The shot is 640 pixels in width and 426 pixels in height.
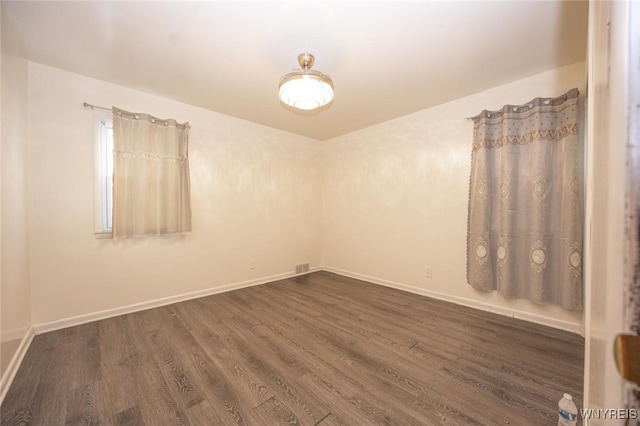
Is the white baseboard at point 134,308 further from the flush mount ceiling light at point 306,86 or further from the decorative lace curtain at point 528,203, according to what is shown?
the decorative lace curtain at point 528,203

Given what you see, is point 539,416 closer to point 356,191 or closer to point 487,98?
point 487,98

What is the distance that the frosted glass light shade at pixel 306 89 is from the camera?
184cm

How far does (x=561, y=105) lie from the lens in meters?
2.16

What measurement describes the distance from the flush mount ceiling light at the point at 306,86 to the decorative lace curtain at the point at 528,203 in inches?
70.3

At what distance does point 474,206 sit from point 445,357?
158 cm

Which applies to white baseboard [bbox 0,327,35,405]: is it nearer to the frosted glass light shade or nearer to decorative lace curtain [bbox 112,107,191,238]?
decorative lace curtain [bbox 112,107,191,238]

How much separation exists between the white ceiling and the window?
49 centimetres

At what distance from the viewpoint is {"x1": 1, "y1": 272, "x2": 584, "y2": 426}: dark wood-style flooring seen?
1.32 metres

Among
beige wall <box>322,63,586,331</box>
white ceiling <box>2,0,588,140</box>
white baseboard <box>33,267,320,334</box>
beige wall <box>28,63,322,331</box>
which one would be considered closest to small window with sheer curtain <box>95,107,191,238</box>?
beige wall <box>28,63,322,331</box>

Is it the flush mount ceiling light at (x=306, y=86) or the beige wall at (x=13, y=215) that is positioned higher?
the flush mount ceiling light at (x=306, y=86)

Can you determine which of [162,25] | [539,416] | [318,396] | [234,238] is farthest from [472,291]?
[162,25]

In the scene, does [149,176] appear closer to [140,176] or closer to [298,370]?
[140,176]

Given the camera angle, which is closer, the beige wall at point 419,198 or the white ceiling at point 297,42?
the white ceiling at point 297,42

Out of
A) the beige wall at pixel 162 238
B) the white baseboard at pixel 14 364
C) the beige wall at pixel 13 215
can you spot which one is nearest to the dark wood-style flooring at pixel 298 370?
the white baseboard at pixel 14 364
